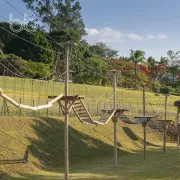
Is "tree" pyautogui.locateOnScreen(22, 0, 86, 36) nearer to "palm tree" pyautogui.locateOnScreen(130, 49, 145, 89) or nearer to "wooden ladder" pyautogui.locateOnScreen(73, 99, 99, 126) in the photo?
"palm tree" pyautogui.locateOnScreen(130, 49, 145, 89)

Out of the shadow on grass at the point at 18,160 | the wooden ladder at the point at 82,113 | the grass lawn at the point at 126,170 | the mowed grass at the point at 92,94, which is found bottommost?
the grass lawn at the point at 126,170

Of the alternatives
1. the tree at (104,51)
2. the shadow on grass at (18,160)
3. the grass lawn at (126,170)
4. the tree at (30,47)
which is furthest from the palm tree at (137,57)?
the shadow on grass at (18,160)

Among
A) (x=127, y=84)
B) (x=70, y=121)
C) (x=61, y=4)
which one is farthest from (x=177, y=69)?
(x=70, y=121)

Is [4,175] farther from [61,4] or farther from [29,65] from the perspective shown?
[61,4]

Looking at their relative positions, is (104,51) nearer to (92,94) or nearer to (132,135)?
(92,94)

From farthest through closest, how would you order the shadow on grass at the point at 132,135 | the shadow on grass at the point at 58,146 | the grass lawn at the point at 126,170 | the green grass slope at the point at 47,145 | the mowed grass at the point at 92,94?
the mowed grass at the point at 92,94 < the shadow on grass at the point at 132,135 < the shadow on grass at the point at 58,146 < the green grass slope at the point at 47,145 < the grass lawn at the point at 126,170

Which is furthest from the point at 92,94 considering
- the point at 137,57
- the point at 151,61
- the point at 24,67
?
the point at 151,61

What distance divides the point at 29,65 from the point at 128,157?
20071 mm

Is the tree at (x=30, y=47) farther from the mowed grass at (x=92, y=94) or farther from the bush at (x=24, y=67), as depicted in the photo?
the mowed grass at (x=92, y=94)

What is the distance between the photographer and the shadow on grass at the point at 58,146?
46.9ft

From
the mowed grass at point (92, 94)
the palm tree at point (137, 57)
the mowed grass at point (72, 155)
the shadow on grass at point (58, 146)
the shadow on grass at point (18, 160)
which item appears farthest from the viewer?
the palm tree at point (137, 57)

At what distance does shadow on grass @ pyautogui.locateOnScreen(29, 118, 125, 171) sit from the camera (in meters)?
14.3

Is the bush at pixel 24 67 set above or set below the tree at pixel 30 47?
below

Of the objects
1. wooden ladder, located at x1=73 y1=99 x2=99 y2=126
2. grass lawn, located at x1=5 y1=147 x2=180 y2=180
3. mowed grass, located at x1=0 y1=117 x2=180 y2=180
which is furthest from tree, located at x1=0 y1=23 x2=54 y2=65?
wooden ladder, located at x1=73 y1=99 x2=99 y2=126
